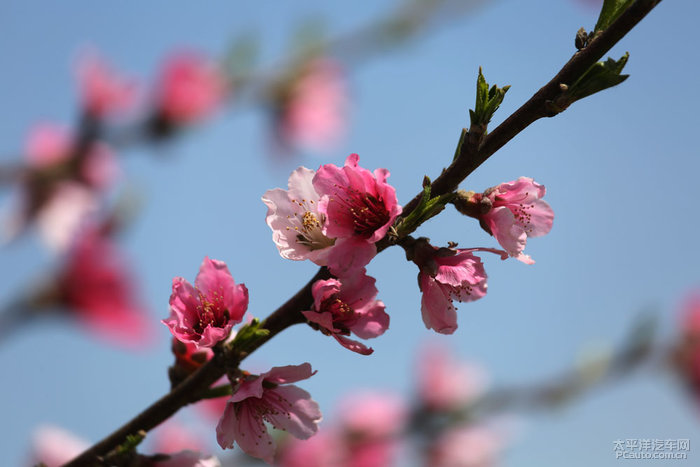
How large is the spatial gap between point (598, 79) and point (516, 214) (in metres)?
0.21

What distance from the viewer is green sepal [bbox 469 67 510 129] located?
2.47 ft

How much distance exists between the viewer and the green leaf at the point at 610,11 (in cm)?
74

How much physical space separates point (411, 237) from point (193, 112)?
7.31 ft

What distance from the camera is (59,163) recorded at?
263 cm

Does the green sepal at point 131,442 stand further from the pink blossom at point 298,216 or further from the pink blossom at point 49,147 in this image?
the pink blossom at point 49,147

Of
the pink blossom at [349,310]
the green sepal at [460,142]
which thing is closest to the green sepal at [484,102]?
the green sepal at [460,142]

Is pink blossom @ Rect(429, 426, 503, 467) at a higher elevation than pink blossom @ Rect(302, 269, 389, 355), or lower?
higher

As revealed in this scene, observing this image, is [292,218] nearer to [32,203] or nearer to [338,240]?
[338,240]

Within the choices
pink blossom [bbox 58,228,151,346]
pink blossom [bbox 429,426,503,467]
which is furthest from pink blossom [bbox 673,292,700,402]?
pink blossom [bbox 58,228,151,346]

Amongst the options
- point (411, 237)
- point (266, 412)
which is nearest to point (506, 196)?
point (411, 237)

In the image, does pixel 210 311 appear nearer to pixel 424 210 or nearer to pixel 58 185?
pixel 424 210

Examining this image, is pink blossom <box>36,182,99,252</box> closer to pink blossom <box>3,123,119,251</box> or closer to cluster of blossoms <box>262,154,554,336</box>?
pink blossom <box>3,123,119,251</box>

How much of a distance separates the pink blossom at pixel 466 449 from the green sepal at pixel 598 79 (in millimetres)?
2511

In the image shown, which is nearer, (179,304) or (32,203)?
(179,304)
